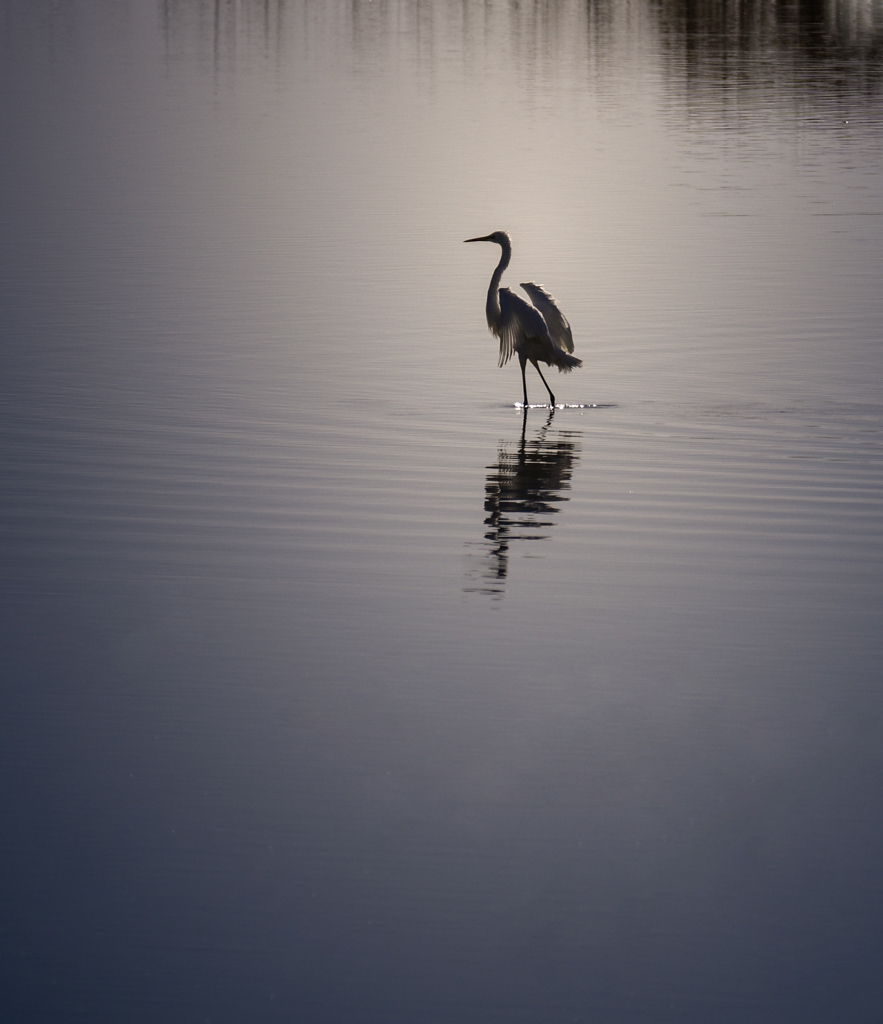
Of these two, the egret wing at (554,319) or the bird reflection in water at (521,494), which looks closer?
the bird reflection in water at (521,494)

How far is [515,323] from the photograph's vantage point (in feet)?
40.5

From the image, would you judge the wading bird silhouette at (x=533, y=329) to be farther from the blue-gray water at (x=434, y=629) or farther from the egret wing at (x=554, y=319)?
the blue-gray water at (x=434, y=629)

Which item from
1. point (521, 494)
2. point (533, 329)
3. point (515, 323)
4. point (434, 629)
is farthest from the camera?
point (515, 323)

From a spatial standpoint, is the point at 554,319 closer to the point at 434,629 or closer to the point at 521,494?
the point at 521,494

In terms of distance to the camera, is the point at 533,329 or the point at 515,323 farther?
the point at 515,323

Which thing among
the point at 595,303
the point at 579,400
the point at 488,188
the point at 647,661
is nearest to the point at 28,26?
the point at 488,188

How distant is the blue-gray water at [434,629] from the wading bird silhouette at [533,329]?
43 cm

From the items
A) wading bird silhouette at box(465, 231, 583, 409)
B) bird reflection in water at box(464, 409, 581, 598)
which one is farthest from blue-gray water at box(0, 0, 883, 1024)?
wading bird silhouette at box(465, 231, 583, 409)

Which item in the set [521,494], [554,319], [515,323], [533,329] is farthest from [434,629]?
[554,319]

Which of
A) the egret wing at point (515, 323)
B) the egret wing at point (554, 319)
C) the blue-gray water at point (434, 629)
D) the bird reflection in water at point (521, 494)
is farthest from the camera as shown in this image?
the egret wing at point (554, 319)

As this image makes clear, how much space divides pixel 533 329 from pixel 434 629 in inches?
218

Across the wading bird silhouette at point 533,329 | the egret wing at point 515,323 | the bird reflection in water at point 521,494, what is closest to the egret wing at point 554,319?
the wading bird silhouette at point 533,329

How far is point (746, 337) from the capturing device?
14234mm

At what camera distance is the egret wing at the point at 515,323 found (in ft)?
39.8
